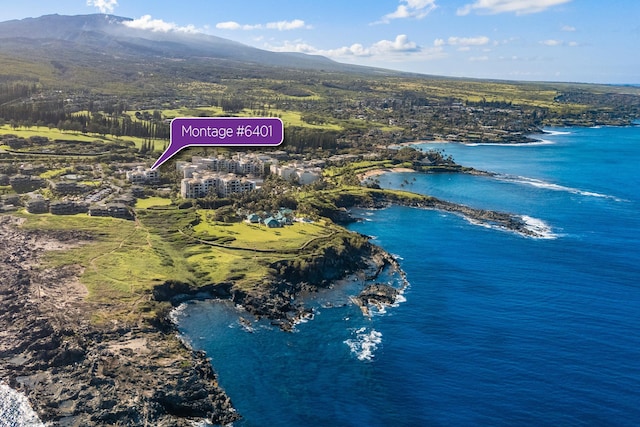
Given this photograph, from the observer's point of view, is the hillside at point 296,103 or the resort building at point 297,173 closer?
the resort building at point 297,173

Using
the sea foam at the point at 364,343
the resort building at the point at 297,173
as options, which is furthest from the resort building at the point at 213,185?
the sea foam at the point at 364,343

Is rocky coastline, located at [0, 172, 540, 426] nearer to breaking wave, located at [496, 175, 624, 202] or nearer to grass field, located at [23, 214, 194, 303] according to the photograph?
grass field, located at [23, 214, 194, 303]

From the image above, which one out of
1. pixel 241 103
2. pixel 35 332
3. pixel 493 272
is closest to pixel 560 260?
pixel 493 272

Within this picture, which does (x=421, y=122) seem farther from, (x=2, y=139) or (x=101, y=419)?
(x=101, y=419)

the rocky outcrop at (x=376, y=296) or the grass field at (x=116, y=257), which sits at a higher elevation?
the grass field at (x=116, y=257)

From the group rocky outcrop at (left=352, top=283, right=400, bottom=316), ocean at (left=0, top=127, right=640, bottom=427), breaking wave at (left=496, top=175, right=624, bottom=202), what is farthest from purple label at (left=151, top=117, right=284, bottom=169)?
breaking wave at (left=496, top=175, right=624, bottom=202)

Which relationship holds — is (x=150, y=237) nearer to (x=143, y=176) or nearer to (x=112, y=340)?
(x=112, y=340)

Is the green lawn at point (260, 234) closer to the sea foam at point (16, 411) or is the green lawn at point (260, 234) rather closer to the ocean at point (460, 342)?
the ocean at point (460, 342)

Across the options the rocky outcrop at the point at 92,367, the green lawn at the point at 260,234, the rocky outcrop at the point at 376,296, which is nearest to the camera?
the rocky outcrop at the point at 92,367
